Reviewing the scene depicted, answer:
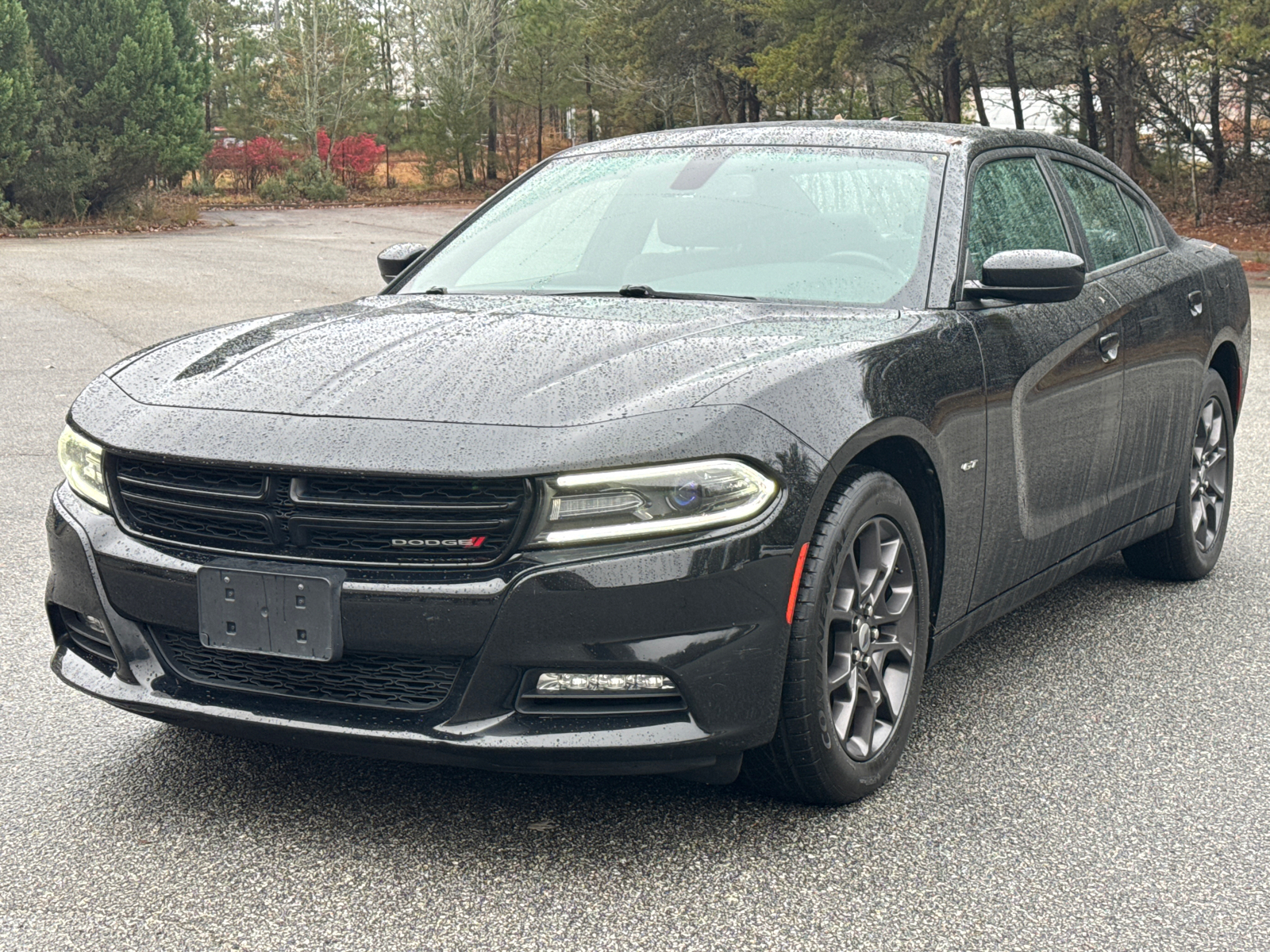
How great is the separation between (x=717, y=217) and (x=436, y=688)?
188 cm

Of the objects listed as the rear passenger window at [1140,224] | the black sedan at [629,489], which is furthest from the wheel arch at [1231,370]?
the black sedan at [629,489]

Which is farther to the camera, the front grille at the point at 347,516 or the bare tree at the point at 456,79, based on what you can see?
the bare tree at the point at 456,79

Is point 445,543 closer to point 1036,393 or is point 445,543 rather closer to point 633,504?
point 633,504

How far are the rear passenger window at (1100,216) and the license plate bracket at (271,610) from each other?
2.94m

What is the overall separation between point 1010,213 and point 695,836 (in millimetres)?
2216

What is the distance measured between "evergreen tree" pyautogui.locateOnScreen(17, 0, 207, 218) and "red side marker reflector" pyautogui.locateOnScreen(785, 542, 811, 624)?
1229 inches

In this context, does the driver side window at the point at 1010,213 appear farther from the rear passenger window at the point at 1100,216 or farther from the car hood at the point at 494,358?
the car hood at the point at 494,358

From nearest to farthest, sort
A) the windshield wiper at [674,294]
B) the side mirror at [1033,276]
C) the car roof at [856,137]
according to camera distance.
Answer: the side mirror at [1033,276]
the windshield wiper at [674,294]
the car roof at [856,137]

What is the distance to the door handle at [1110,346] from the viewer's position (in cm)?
457

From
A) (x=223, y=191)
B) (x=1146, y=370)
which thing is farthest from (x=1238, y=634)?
(x=223, y=191)

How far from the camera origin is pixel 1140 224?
215 inches

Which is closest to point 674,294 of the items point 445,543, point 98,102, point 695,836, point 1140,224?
point 445,543

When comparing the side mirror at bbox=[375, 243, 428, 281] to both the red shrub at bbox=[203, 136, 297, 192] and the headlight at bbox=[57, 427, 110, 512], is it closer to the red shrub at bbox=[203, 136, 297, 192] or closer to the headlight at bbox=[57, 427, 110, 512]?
the headlight at bbox=[57, 427, 110, 512]

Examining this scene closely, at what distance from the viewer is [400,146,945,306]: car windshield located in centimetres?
411
